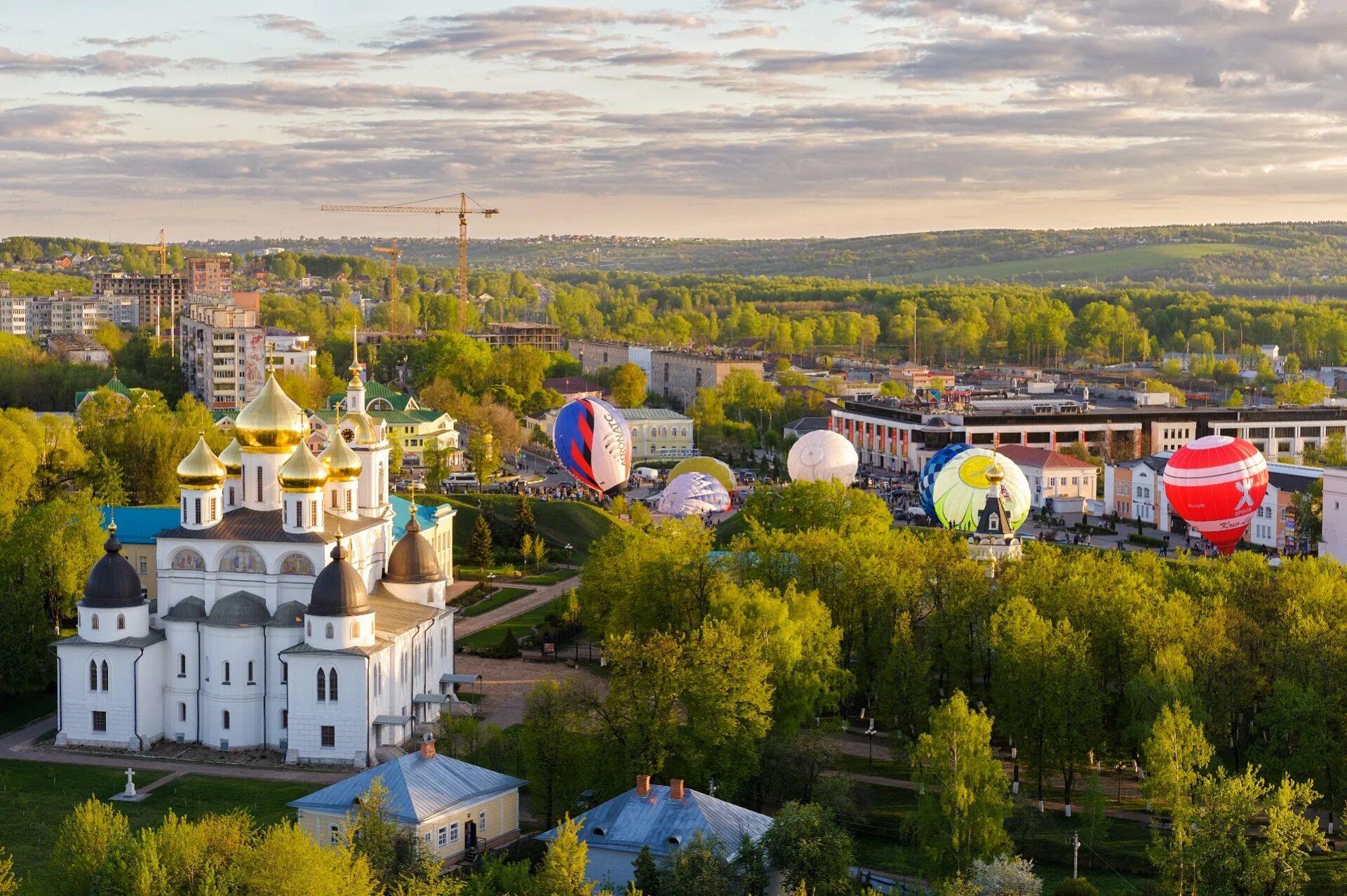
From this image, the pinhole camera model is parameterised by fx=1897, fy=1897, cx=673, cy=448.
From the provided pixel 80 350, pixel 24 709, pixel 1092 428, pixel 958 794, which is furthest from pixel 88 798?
pixel 80 350

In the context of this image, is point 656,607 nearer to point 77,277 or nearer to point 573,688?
point 573,688

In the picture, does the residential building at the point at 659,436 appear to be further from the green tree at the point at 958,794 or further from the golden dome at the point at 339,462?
the green tree at the point at 958,794

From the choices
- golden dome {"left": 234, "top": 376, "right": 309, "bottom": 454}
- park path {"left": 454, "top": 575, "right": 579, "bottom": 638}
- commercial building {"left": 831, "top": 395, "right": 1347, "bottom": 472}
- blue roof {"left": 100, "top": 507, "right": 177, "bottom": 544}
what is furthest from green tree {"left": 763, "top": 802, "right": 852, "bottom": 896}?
commercial building {"left": 831, "top": 395, "right": 1347, "bottom": 472}

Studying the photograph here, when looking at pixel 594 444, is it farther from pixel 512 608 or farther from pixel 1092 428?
pixel 1092 428

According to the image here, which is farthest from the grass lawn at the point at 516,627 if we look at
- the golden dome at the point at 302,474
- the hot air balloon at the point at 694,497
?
the hot air balloon at the point at 694,497

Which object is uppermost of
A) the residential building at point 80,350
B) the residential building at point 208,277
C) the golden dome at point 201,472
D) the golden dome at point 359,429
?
the residential building at point 208,277

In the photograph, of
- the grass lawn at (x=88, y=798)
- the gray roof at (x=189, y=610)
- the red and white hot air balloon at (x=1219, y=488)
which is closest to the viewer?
the grass lawn at (x=88, y=798)
